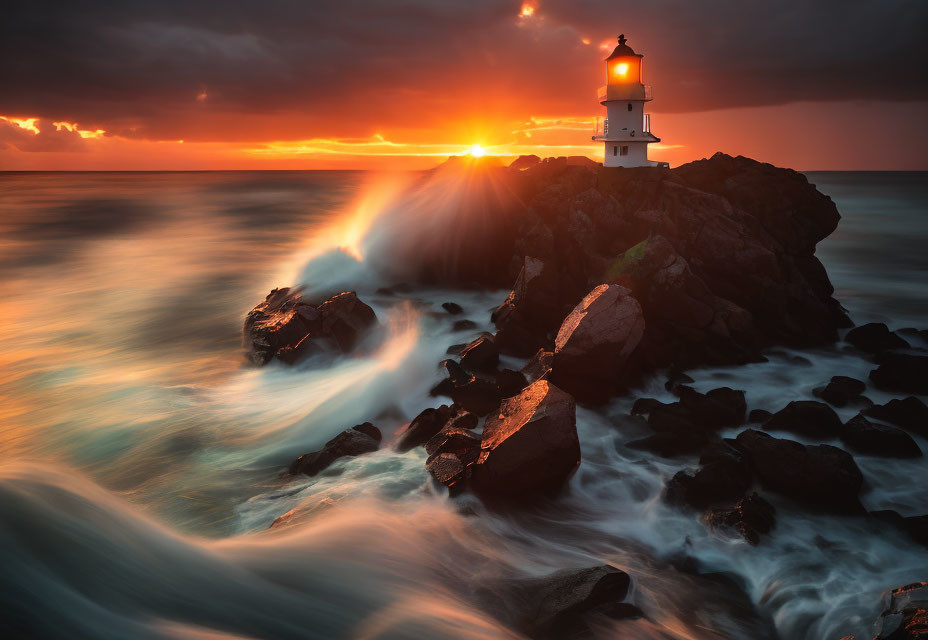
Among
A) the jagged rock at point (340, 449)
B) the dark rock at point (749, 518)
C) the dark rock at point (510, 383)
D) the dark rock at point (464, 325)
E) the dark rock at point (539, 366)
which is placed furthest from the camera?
the dark rock at point (464, 325)

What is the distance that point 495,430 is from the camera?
8562 millimetres

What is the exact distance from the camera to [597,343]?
34.8 feet

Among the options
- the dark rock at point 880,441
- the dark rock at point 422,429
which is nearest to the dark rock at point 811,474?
the dark rock at point 880,441

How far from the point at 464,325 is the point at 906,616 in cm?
1116

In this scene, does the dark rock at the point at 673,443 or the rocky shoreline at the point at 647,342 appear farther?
the dark rock at the point at 673,443

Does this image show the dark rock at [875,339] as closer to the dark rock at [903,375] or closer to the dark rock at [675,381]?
the dark rock at [903,375]

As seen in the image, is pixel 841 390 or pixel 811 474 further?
pixel 841 390

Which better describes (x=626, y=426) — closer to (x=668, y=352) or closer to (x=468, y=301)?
(x=668, y=352)

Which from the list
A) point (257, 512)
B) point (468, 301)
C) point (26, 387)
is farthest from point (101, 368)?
point (468, 301)

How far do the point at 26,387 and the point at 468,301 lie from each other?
11069 millimetres

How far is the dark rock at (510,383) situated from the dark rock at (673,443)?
7.85 feet

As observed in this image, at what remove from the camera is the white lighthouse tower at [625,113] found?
21.7 m

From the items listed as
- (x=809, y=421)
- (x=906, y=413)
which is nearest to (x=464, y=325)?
(x=809, y=421)

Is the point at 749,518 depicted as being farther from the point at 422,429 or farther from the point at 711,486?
the point at 422,429
